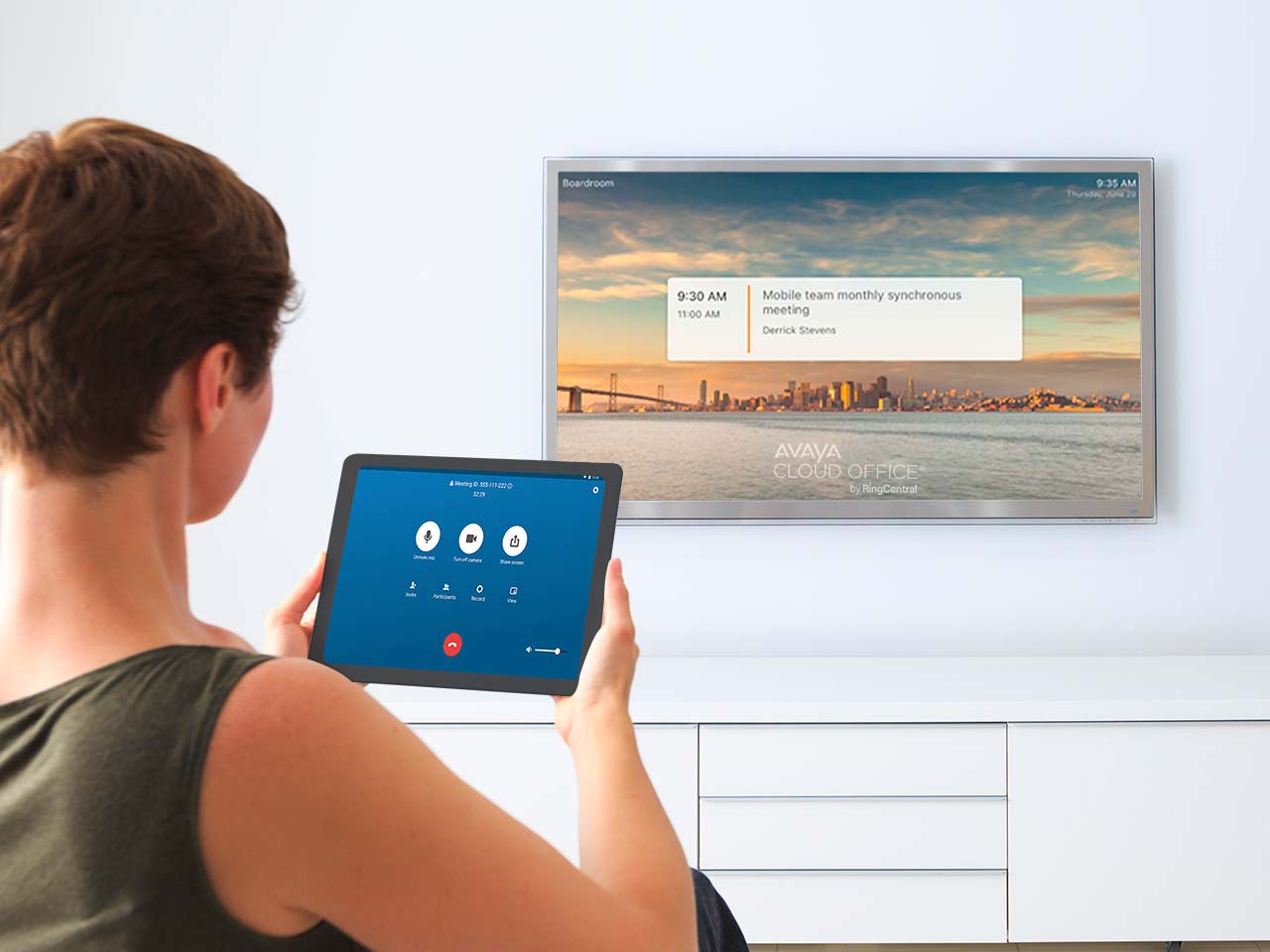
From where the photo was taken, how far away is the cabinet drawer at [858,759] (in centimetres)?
229

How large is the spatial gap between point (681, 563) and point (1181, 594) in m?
1.24

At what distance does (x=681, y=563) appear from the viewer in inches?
108

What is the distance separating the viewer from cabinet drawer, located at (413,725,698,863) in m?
2.30

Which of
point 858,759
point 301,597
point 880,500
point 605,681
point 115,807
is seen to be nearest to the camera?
point 115,807

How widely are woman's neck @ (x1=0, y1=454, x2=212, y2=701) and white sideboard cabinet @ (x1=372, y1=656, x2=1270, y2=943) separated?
1721 mm

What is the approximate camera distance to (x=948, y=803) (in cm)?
230

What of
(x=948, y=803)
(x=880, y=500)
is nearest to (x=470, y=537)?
(x=948, y=803)

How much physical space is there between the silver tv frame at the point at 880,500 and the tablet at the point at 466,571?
1493 mm

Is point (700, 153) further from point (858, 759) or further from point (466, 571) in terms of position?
point (466, 571)

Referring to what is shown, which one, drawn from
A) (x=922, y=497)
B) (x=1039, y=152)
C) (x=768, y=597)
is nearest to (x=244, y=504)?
(x=768, y=597)

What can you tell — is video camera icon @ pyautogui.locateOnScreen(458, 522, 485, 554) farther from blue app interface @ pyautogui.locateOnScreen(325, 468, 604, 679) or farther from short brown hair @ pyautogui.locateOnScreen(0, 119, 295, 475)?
short brown hair @ pyautogui.locateOnScreen(0, 119, 295, 475)

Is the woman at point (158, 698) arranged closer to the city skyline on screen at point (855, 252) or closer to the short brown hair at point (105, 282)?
the short brown hair at point (105, 282)

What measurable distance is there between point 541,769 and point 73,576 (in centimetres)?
179

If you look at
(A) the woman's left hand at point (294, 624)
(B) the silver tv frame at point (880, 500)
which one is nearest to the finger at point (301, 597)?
(A) the woman's left hand at point (294, 624)
